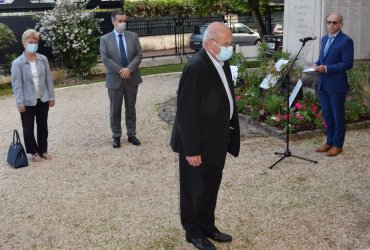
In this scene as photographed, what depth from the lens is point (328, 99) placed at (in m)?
6.85

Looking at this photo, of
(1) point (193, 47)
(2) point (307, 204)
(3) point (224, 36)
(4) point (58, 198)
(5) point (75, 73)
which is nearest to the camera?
(3) point (224, 36)

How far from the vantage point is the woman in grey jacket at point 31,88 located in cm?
680

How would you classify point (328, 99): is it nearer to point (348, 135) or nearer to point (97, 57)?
point (348, 135)

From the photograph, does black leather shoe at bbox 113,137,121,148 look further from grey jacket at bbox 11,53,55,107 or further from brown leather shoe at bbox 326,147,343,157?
brown leather shoe at bbox 326,147,343,157

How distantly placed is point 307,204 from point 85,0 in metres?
13.5

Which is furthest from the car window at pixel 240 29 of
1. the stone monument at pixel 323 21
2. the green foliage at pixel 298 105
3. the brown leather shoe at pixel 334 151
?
the brown leather shoe at pixel 334 151

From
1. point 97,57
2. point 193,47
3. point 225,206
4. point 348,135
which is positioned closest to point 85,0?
point 97,57

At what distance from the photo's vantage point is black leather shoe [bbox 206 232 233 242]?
4566 millimetres

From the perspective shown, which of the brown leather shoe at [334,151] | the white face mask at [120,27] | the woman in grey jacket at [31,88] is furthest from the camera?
the white face mask at [120,27]

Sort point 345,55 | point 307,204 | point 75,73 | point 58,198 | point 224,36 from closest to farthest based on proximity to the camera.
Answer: point 224,36 < point 307,204 < point 58,198 < point 345,55 < point 75,73

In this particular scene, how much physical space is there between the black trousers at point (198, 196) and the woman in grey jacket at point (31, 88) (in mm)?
3433

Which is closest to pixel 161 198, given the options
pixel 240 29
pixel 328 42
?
pixel 328 42

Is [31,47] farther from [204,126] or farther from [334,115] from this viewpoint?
[334,115]

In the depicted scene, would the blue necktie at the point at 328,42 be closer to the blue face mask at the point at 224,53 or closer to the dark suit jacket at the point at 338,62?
the dark suit jacket at the point at 338,62
